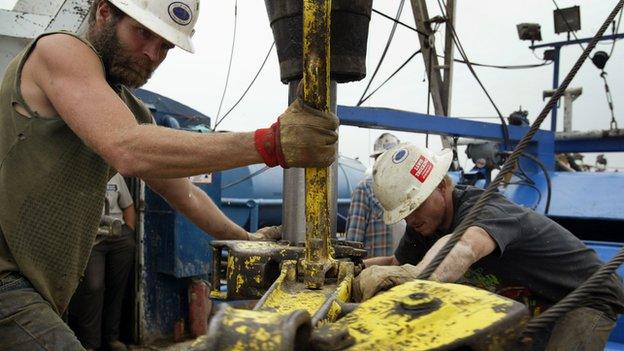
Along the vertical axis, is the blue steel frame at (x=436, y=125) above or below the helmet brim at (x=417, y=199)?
above

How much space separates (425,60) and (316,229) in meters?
4.10

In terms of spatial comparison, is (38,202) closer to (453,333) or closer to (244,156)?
(244,156)

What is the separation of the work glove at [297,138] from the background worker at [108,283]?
2794 mm

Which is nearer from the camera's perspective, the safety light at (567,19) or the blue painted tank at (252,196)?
the blue painted tank at (252,196)

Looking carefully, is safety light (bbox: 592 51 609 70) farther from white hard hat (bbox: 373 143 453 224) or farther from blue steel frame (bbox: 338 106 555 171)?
white hard hat (bbox: 373 143 453 224)

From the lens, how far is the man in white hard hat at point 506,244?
2174 millimetres

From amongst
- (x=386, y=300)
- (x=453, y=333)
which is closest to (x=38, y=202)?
(x=386, y=300)

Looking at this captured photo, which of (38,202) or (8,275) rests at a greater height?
(38,202)

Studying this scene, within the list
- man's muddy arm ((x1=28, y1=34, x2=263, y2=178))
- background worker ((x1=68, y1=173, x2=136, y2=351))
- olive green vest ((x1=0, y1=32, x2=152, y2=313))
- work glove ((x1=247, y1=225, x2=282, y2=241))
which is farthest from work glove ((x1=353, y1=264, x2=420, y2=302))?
background worker ((x1=68, y1=173, x2=136, y2=351))

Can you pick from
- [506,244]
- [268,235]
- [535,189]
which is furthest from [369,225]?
[506,244]

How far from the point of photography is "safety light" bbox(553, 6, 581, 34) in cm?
612

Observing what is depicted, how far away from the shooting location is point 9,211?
166 centimetres

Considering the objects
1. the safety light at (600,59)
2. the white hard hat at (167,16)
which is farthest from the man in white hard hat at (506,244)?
the safety light at (600,59)

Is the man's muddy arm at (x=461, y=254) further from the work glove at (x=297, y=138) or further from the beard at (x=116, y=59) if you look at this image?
the beard at (x=116, y=59)
